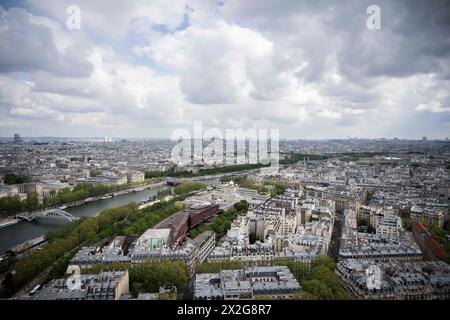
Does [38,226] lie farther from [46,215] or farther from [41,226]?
[46,215]

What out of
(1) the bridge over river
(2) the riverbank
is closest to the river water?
(2) the riverbank

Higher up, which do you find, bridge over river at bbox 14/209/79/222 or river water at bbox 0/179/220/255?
bridge over river at bbox 14/209/79/222

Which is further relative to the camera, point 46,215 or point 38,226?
point 46,215

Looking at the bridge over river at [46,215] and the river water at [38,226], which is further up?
the bridge over river at [46,215]

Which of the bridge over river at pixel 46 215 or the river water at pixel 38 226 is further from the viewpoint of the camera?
the bridge over river at pixel 46 215

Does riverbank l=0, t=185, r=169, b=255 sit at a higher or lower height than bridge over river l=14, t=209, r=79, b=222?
lower

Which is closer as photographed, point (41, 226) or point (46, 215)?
point (41, 226)

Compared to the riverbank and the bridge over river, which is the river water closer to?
the riverbank

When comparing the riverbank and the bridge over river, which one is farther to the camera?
the bridge over river

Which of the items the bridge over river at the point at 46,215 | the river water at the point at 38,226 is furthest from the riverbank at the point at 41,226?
the bridge over river at the point at 46,215

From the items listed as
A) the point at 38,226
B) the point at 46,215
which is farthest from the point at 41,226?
the point at 46,215

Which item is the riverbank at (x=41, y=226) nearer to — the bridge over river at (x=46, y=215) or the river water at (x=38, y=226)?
the river water at (x=38, y=226)
